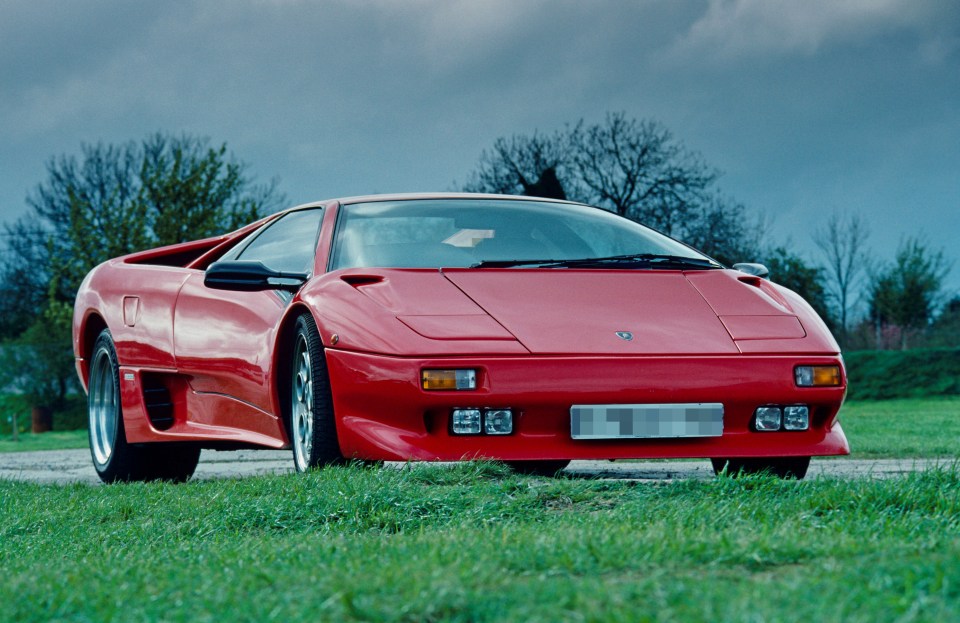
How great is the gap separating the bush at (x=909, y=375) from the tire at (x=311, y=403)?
79.0ft

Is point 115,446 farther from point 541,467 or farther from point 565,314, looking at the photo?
point 565,314

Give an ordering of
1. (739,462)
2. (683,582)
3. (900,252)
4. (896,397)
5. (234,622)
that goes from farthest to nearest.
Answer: (900,252), (896,397), (739,462), (683,582), (234,622)

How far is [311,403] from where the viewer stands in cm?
525

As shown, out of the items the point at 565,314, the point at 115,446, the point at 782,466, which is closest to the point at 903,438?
the point at 782,466

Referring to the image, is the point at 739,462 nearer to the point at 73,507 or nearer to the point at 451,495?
the point at 451,495

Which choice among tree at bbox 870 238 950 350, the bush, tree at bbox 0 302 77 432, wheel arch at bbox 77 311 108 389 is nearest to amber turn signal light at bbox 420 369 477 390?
wheel arch at bbox 77 311 108 389

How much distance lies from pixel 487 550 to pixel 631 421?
1927mm

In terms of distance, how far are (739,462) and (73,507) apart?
9.49 ft

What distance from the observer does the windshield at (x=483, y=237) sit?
5.61 metres

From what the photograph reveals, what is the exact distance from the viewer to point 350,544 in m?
3.38

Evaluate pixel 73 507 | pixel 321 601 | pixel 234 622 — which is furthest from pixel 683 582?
pixel 73 507

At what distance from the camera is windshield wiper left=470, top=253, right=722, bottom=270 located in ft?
18.2

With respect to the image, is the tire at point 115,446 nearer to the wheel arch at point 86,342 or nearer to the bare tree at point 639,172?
the wheel arch at point 86,342

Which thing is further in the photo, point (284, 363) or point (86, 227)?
point (86, 227)
